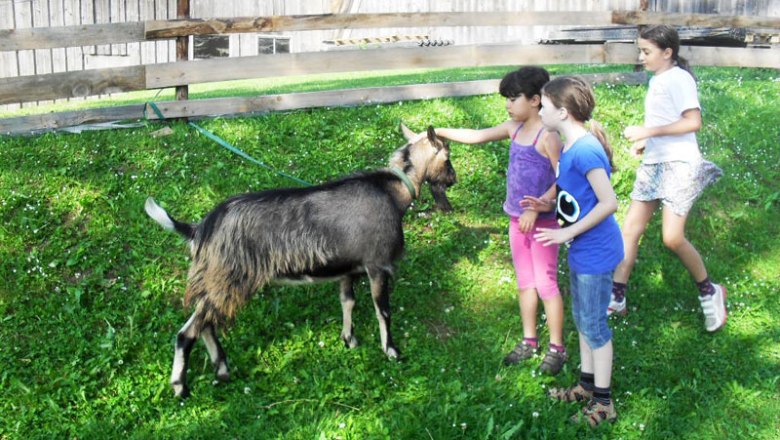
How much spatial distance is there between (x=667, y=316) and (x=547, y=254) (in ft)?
5.38

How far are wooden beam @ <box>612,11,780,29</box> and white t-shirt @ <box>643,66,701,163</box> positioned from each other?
595 cm

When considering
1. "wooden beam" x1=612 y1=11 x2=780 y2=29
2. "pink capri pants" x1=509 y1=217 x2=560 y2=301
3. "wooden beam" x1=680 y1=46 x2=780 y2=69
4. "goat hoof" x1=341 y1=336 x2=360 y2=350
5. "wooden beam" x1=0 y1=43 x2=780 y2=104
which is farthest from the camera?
"wooden beam" x1=680 y1=46 x2=780 y2=69

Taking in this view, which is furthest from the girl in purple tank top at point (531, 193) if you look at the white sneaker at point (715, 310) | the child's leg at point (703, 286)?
the white sneaker at point (715, 310)

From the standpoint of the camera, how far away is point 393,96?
9.61 meters

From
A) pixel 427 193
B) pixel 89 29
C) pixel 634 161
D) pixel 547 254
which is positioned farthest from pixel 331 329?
pixel 89 29

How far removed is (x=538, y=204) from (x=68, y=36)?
647 centimetres

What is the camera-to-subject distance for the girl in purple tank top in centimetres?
478

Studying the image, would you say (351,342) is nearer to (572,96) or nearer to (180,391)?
(180,391)

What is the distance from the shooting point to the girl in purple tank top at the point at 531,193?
478 centimetres

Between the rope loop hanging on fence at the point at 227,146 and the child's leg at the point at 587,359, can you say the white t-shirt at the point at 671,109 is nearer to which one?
the child's leg at the point at 587,359

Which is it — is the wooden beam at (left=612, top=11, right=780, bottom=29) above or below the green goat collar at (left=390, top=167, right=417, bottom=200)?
above

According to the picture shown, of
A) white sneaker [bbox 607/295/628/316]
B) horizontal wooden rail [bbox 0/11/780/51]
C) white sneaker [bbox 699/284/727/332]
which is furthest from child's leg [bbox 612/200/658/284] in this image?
horizontal wooden rail [bbox 0/11/780/51]

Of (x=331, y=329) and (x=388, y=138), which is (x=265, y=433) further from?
(x=388, y=138)

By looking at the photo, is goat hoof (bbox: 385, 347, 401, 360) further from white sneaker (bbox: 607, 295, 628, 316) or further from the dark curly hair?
the dark curly hair
